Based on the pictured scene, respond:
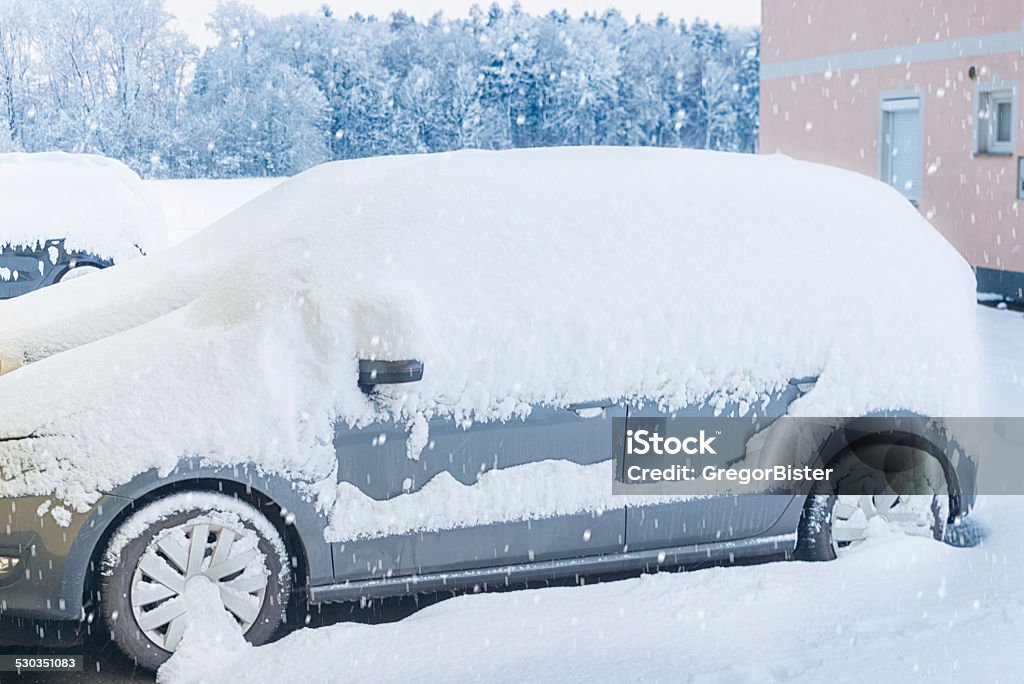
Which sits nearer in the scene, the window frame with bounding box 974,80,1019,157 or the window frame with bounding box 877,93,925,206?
the window frame with bounding box 974,80,1019,157

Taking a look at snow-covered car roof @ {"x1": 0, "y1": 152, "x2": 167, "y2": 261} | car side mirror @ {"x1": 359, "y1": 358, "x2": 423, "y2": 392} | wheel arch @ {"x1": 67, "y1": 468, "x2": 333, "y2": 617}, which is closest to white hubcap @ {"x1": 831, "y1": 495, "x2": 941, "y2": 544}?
car side mirror @ {"x1": 359, "y1": 358, "x2": 423, "y2": 392}

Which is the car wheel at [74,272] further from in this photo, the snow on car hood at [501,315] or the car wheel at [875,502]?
the car wheel at [875,502]

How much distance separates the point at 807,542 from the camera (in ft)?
14.8

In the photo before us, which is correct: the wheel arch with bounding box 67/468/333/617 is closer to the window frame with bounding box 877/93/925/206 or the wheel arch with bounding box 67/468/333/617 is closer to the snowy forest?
the window frame with bounding box 877/93/925/206

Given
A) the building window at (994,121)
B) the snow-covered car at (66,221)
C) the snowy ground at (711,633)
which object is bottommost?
the snowy ground at (711,633)

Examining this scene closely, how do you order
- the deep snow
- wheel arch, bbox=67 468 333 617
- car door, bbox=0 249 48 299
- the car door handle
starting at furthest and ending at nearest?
car door, bbox=0 249 48 299, the car door handle, wheel arch, bbox=67 468 333 617, the deep snow

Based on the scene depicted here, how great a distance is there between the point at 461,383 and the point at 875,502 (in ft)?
6.01

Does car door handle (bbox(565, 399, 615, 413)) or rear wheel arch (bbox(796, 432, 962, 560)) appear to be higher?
car door handle (bbox(565, 399, 615, 413))

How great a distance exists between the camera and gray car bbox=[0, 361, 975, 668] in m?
3.73

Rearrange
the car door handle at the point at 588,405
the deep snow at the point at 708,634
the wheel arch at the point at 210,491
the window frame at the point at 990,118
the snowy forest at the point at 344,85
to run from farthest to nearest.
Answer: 1. the snowy forest at the point at 344,85
2. the window frame at the point at 990,118
3. the car door handle at the point at 588,405
4. the wheel arch at the point at 210,491
5. the deep snow at the point at 708,634

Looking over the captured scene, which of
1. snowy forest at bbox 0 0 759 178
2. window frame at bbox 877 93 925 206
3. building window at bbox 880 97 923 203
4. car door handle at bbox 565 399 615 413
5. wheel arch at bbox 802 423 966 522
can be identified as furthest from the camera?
snowy forest at bbox 0 0 759 178

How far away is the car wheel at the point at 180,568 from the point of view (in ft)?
12.4

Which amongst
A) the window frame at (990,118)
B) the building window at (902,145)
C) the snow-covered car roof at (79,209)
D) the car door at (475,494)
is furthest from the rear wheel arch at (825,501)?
the building window at (902,145)

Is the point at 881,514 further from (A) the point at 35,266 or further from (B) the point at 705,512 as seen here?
(A) the point at 35,266
